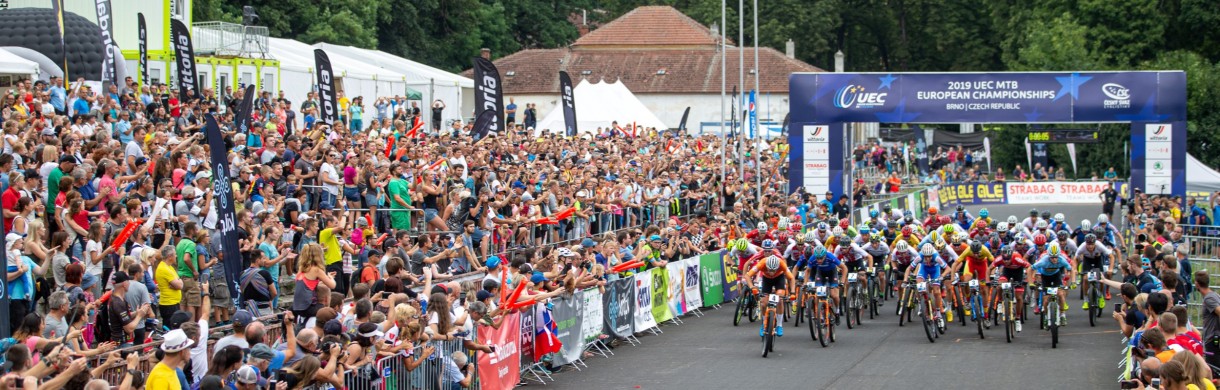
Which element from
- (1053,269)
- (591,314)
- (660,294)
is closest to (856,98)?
(660,294)

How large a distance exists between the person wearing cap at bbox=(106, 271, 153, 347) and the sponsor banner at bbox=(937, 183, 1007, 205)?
122 feet

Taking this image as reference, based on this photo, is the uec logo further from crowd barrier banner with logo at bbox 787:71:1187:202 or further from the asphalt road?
the asphalt road

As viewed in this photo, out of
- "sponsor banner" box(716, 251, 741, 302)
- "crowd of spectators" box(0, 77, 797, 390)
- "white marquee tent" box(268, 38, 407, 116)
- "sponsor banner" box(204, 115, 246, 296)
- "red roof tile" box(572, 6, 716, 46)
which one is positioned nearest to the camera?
"crowd of spectators" box(0, 77, 797, 390)

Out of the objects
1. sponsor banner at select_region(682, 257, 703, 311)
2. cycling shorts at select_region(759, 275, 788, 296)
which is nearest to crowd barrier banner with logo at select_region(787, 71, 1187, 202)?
sponsor banner at select_region(682, 257, 703, 311)

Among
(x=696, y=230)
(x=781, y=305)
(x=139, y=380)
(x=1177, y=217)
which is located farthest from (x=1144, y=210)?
(x=139, y=380)

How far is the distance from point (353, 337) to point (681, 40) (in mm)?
62262

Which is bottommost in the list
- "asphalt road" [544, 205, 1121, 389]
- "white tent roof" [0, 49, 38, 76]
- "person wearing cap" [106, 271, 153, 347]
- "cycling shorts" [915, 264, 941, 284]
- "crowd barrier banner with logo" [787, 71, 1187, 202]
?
"asphalt road" [544, 205, 1121, 389]

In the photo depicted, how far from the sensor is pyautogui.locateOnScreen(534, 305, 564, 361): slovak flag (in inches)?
615

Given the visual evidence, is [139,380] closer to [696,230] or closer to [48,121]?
[48,121]

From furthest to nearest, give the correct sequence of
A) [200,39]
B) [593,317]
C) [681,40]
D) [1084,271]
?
[681,40], [200,39], [1084,271], [593,317]

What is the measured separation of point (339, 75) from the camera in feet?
A: 127

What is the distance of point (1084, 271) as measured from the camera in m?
21.3

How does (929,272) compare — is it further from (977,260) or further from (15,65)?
(15,65)

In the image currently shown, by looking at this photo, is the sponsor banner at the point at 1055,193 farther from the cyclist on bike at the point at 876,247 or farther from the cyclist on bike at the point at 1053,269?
the cyclist on bike at the point at 1053,269
